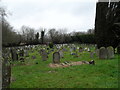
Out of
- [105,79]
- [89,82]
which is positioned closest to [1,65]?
[89,82]

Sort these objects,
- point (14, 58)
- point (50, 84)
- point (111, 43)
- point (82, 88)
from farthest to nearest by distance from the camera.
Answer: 1. point (111, 43)
2. point (14, 58)
3. point (50, 84)
4. point (82, 88)

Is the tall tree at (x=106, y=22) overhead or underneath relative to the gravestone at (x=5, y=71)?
overhead

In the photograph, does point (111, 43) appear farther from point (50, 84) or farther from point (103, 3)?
point (50, 84)

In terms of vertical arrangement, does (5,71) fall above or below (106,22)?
below

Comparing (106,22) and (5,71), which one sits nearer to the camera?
(5,71)

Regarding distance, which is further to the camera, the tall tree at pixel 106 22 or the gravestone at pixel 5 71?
the tall tree at pixel 106 22

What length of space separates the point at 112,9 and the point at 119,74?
39.7 feet

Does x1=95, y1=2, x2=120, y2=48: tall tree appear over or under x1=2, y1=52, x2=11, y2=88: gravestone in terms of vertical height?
over

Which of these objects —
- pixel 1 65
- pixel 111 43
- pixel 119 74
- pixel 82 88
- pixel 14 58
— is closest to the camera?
pixel 1 65

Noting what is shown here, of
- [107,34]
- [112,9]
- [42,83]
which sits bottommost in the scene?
[42,83]

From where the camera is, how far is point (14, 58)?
15477 mm

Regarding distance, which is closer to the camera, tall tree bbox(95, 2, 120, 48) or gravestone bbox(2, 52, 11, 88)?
gravestone bbox(2, 52, 11, 88)

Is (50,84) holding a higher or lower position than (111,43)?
lower

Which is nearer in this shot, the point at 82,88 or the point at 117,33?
the point at 82,88
